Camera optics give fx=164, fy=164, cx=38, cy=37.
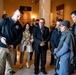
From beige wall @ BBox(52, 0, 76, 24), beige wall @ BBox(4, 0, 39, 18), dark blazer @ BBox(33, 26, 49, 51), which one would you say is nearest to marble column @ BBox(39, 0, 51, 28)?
dark blazer @ BBox(33, 26, 49, 51)

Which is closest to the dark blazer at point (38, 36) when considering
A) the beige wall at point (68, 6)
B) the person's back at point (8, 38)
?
the person's back at point (8, 38)

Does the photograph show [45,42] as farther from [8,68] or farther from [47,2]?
[47,2]

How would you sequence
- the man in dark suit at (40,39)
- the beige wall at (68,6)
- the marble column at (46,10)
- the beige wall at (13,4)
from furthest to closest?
the beige wall at (13,4) → the beige wall at (68,6) → the marble column at (46,10) → the man in dark suit at (40,39)

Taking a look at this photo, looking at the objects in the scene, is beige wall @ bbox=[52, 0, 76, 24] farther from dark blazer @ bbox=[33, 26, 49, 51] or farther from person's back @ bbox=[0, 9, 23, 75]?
person's back @ bbox=[0, 9, 23, 75]

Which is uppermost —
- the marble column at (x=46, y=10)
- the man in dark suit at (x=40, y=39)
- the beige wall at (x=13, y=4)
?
the beige wall at (x=13, y=4)

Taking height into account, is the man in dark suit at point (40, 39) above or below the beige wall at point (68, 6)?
below

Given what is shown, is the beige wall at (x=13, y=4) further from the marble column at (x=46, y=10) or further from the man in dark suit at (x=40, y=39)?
the man in dark suit at (x=40, y=39)

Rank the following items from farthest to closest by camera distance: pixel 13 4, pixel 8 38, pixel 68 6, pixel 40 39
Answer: pixel 13 4 < pixel 68 6 < pixel 40 39 < pixel 8 38

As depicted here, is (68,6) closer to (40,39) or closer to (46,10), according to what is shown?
(46,10)

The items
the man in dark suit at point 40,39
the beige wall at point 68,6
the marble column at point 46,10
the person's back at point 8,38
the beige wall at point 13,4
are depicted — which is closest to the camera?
the person's back at point 8,38

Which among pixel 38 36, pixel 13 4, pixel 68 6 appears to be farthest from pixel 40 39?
pixel 13 4

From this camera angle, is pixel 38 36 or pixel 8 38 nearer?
pixel 8 38

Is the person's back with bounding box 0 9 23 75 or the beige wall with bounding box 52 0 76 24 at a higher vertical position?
the beige wall with bounding box 52 0 76 24

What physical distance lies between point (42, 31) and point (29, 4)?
1041 centimetres
